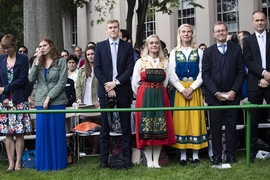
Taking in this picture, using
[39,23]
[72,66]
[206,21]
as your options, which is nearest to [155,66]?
[72,66]

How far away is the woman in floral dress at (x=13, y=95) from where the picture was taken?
8633 millimetres

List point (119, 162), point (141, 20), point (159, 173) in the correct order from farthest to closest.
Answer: point (141, 20) < point (119, 162) < point (159, 173)

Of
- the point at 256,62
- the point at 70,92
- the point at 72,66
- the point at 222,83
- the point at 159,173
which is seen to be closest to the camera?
the point at 159,173

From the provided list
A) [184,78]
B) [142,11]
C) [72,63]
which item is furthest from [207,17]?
[184,78]

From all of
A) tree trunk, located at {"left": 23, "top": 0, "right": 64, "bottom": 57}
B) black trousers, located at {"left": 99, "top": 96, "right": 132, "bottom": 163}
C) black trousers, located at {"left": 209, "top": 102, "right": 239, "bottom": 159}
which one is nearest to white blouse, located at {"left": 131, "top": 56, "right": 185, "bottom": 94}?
black trousers, located at {"left": 99, "top": 96, "right": 132, "bottom": 163}

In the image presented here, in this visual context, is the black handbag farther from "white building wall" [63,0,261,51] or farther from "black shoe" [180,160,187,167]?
"white building wall" [63,0,261,51]

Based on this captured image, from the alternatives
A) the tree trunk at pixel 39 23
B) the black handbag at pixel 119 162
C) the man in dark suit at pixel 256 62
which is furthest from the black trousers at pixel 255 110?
the tree trunk at pixel 39 23

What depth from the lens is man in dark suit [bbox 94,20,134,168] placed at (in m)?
8.59

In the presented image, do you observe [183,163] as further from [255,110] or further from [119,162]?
[255,110]

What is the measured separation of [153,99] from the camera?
8.55 metres

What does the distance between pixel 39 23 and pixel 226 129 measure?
6302mm

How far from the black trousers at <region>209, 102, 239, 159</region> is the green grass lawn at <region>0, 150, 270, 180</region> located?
287 millimetres

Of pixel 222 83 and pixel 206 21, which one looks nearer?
pixel 222 83

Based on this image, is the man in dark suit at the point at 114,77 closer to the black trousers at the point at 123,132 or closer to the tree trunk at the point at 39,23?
the black trousers at the point at 123,132
